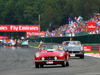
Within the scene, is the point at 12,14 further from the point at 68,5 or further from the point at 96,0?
the point at 96,0

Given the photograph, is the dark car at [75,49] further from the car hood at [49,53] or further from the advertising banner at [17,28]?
the advertising banner at [17,28]

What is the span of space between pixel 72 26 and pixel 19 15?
9618 centimetres

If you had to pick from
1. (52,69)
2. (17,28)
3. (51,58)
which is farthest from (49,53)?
(17,28)

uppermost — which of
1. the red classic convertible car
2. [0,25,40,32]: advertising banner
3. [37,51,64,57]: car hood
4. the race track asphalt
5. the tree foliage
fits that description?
the tree foliage

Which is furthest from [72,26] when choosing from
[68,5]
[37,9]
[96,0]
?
[37,9]

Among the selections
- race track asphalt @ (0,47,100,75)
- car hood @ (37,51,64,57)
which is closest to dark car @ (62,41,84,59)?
race track asphalt @ (0,47,100,75)

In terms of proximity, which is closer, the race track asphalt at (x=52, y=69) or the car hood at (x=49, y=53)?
the race track asphalt at (x=52, y=69)

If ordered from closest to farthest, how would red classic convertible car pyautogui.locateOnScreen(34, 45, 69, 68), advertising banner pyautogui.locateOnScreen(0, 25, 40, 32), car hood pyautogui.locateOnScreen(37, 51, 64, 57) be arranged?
red classic convertible car pyautogui.locateOnScreen(34, 45, 69, 68) → car hood pyautogui.locateOnScreen(37, 51, 64, 57) → advertising banner pyautogui.locateOnScreen(0, 25, 40, 32)

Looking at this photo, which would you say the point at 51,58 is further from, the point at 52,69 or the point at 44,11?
the point at 44,11

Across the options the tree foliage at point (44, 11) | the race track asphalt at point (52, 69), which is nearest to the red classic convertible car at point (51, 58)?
the race track asphalt at point (52, 69)

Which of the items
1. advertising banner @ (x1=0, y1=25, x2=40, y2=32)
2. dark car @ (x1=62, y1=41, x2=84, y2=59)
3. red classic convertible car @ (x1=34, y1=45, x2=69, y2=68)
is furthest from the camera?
advertising banner @ (x1=0, y1=25, x2=40, y2=32)

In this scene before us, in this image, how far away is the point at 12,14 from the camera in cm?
15738

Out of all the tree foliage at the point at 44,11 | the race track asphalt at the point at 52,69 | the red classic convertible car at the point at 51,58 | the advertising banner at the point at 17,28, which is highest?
the tree foliage at the point at 44,11

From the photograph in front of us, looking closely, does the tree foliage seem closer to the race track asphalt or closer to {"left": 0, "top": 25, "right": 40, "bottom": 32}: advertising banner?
{"left": 0, "top": 25, "right": 40, "bottom": 32}: advertising banner
